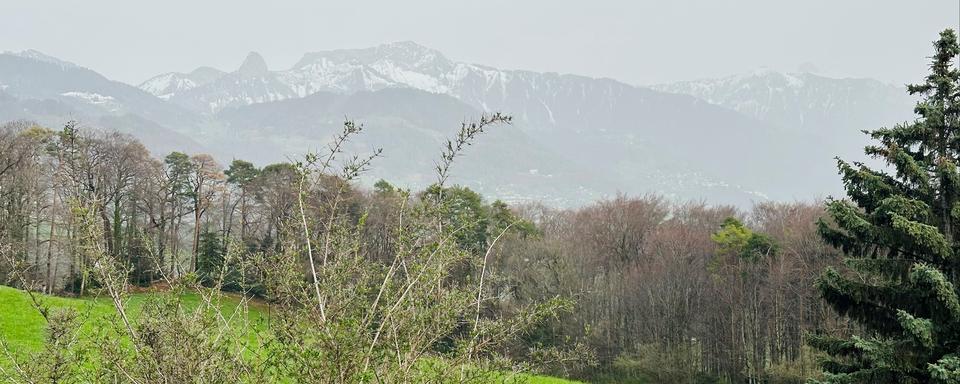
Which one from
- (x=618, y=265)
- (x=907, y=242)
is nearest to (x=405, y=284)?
(x=907, y=242)

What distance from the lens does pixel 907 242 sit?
9.62 meters

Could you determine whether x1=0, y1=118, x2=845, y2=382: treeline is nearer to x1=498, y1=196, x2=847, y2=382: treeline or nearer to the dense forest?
x1=498, y1=196, x2=847, y2=382: treeline

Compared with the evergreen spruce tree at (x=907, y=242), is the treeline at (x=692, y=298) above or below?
below

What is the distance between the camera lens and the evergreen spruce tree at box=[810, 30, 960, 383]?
9133mm

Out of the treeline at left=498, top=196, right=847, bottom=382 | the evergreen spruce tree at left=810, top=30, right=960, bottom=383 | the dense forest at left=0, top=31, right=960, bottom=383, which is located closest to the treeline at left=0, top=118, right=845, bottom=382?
the treeline at left=498, top=196, right=847, bottom=382

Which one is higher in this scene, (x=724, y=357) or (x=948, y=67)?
(x=948, y=67)

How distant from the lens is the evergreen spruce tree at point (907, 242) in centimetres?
913

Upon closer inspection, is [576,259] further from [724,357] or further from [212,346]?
[212,346]

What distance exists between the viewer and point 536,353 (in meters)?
3.63

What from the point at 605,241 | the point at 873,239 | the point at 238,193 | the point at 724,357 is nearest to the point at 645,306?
the point at 724,357

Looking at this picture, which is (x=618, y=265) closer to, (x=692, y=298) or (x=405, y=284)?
(x=692, y=298)

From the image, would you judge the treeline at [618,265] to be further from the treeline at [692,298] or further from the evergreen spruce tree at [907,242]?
the evergreen spruce tree at [907,242]

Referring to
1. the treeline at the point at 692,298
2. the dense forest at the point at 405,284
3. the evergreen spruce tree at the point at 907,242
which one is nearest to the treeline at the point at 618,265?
the treeline at the point at 692,298

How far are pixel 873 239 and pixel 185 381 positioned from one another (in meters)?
10.8
